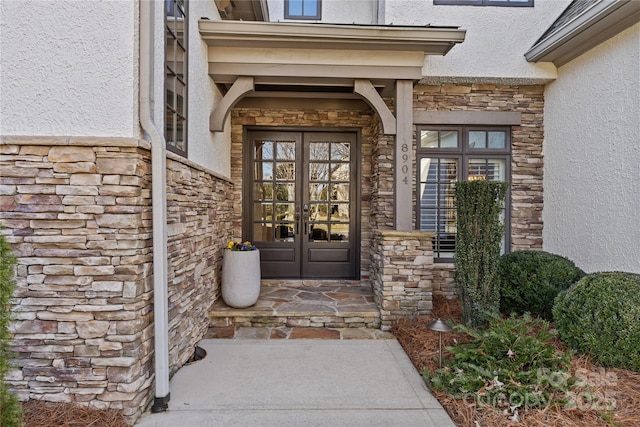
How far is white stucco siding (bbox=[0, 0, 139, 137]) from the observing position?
2264 millimetres

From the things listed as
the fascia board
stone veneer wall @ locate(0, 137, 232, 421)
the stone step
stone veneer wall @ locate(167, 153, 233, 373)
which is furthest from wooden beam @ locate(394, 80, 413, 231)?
stone veneer wall @ locate(0, 137, 232, 421)

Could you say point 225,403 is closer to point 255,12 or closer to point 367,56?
point 367,56

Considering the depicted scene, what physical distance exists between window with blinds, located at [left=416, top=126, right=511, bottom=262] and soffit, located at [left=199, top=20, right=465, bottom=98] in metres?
1.19

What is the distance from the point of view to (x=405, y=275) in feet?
13.4

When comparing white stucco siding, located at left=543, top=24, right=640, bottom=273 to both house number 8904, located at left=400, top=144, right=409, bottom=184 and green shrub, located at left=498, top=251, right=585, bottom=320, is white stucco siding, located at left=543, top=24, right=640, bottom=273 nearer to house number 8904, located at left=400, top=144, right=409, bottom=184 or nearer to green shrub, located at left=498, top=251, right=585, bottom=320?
green shrub, located at left=498, top=251, right=585, bottom=320

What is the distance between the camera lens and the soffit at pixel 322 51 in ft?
12.6

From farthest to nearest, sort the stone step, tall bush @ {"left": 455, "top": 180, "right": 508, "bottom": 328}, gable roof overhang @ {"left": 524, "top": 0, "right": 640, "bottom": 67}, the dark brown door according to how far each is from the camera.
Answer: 1. the dark brown door
2. the stone step
3. tall bush @ {"left": 455, "top": 180, "right": 508, "bottom": 328}
4. gable roof overhang @ {"left": 524, "top": 0, "right": 640, "bottom": 67}

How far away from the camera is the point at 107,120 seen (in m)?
2.31

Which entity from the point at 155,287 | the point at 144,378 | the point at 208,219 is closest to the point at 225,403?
the point at 144,378

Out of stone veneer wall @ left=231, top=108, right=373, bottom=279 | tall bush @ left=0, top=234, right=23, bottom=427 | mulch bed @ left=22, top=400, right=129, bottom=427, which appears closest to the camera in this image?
tall bush @ left=0, top=234, right=23, bottom=427

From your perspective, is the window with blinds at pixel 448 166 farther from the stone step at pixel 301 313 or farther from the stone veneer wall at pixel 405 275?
the stone step at pixel 301 313

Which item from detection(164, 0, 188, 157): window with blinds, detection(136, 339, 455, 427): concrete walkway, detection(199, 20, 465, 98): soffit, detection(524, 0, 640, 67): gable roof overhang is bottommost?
detection(136, 339, 455, 427): concrete walkway

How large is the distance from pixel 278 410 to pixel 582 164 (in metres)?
4.41

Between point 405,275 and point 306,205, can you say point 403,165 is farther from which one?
point 306,205
